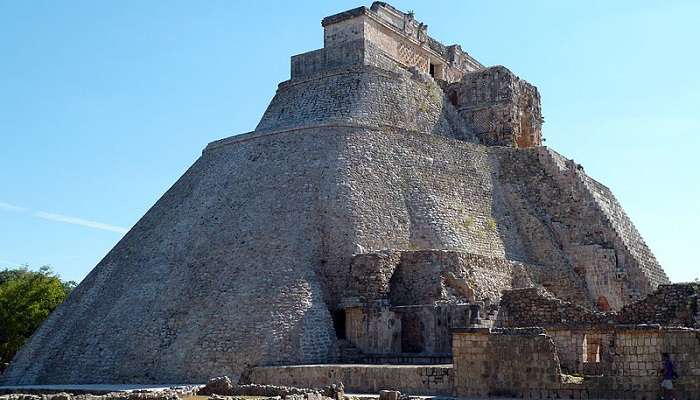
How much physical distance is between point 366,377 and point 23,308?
2389cm

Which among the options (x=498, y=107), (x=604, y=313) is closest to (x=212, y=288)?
(x=604, y=313)

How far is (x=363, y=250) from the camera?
2680 cm

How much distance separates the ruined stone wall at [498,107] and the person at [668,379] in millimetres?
21692

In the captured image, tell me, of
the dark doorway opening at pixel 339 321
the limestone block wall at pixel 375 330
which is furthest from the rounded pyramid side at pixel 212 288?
the dark doorway opening at pixel 339 321

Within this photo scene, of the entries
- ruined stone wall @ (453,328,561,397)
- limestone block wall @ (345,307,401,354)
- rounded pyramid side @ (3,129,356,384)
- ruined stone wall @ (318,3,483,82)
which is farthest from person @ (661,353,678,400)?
ruined stone wall @ (318,3,483,82)

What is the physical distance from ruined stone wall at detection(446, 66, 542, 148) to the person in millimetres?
21692

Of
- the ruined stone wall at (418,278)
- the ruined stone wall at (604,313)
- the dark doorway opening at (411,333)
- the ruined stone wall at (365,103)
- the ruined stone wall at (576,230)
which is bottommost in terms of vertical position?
the dark doorway opening at (411,333)

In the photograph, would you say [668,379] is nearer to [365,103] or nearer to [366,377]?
[366,377]

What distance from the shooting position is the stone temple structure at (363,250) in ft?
77.5

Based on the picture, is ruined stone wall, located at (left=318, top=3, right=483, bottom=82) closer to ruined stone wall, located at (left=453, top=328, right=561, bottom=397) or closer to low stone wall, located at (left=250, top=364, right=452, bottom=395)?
low stone wall, located at (left=250, top=364, right=452, bottom=395)

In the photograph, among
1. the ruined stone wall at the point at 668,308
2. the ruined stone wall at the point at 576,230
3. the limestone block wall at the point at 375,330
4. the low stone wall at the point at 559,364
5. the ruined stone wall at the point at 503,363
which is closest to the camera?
the low stone wall at the point at 559,364

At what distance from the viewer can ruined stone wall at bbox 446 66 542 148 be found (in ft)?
120

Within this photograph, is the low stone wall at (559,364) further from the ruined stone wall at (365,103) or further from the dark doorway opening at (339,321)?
the ruined stone wall at (365,103)

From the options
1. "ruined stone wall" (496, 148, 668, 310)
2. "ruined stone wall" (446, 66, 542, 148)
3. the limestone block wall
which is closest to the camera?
the limestone block wall
